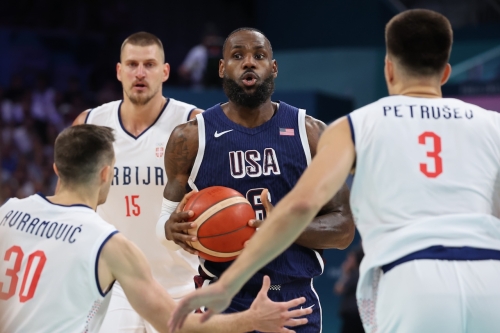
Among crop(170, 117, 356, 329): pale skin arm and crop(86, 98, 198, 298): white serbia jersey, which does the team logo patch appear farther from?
crop(170, 117, 356, 329): pale skin arm

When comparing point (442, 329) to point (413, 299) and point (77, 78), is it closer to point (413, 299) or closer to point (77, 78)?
point (413, 299)

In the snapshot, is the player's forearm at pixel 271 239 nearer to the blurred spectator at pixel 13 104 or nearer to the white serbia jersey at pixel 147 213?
the white serbia jersey at pixel 147 213

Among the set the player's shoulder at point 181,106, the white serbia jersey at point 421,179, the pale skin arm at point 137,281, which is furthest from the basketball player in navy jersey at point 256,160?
the white serbia jersey at point 421,179

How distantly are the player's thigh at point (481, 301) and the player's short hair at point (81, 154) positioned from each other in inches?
78.3

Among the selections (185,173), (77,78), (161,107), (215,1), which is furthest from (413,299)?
(215,1)

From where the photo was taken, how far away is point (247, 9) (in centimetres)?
2011

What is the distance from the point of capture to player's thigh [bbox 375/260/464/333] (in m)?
3.16

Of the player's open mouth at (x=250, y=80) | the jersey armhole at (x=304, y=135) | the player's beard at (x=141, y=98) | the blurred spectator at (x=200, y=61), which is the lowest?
the jersey armhole at (x=304, y=135)

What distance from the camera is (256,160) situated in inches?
199

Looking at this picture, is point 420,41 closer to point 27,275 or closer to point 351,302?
point 27,275

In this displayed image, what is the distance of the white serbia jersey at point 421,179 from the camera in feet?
10.8

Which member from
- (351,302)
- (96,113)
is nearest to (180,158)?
(96,113)

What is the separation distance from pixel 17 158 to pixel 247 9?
26.5 feet

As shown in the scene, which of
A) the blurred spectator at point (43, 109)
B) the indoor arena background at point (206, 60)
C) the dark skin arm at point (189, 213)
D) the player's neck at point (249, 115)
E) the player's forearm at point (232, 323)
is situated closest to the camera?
the player's forearm at point (232, 323)
